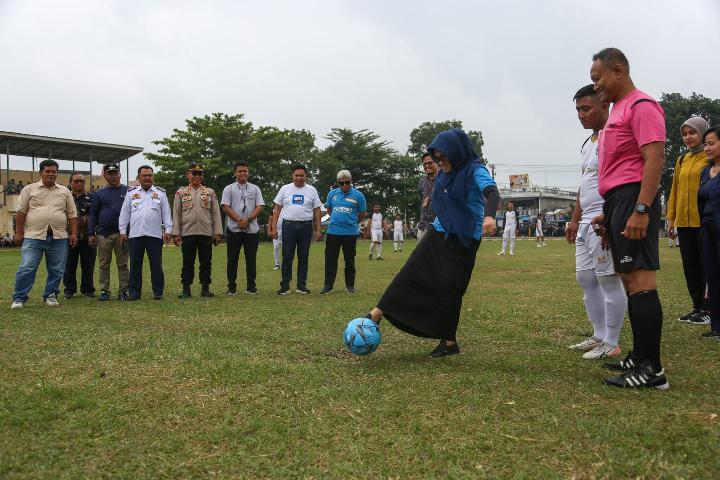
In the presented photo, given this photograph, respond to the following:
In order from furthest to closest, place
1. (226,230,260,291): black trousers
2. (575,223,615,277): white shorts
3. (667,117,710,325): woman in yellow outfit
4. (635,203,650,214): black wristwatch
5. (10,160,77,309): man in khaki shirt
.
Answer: (226,230,260,291): black trousers
(10,160,77,309): man in khaki shirt
(667,117,710,325): woman in yellow outfit
(575,223,615,277): white shorts
(635,203,650,214): black wristwatch

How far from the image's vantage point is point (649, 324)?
11.4 feet

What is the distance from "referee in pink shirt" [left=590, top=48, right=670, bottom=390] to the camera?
3420 mm

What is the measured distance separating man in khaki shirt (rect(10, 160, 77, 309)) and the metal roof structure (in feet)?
116

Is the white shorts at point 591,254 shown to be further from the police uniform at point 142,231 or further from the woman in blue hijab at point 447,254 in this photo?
the police uniform at point 142,231

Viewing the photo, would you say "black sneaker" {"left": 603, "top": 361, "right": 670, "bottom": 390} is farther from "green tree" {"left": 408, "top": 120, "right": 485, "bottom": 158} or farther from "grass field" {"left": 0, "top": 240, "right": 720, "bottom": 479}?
"green tree" {"left": 408, "top": 120, "right": 485, "bottom": 158}

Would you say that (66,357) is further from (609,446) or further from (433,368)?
(609,446)

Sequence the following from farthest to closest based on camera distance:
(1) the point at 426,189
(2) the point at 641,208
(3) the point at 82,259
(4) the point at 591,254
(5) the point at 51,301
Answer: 1. (1) the point at 426,189
2. (3) the point at 82,259
3. (5) the point at 51,301
4. (4) the point at 591,254
5. (2) the point at 641,208

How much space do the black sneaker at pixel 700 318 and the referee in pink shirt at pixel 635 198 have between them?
2.70m

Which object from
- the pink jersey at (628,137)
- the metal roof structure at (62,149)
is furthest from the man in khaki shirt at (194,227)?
the metal roof structure at (62,149)

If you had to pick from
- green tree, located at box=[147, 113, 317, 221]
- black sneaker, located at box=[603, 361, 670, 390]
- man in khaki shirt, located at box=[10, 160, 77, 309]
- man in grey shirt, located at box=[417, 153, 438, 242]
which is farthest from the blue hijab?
green tree, located at box=[147, 113, 317, 221]

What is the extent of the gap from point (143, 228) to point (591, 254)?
249 inches

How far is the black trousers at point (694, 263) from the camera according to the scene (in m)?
6.10

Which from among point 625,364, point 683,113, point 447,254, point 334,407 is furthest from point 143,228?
point 683,113

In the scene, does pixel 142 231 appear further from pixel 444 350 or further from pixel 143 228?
pixel 444 350
